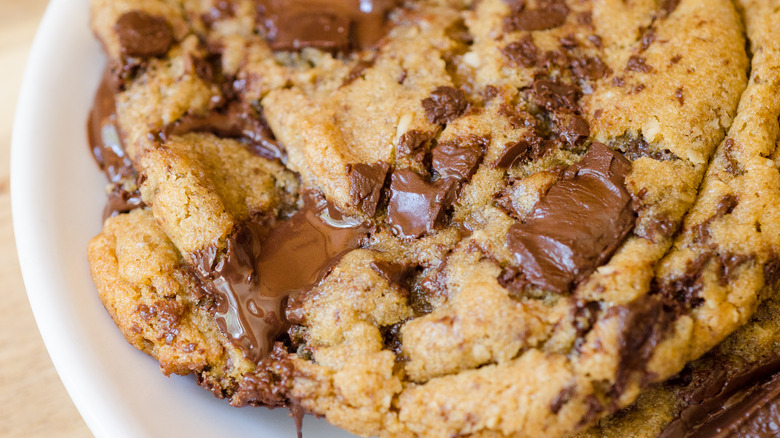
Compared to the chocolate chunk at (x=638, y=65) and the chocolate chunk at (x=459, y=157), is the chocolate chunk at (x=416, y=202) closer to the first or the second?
the chocolate chunk at (x=459, y=157)

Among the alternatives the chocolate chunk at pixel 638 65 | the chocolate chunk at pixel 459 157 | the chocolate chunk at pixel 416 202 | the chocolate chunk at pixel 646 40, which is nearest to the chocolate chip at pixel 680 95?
the chocolate chunk at pixel 638 65

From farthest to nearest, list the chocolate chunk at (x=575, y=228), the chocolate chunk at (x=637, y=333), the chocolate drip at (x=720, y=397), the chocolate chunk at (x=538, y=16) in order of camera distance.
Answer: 1. the chocolate chunk at (x=538, y=16)
2. the chocolate drip at (x=720, y=397)
3. the chocolate chunk at (x=575, y=228)
4. the chocolate chunk at (x=637, y=333)

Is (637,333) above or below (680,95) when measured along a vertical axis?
below

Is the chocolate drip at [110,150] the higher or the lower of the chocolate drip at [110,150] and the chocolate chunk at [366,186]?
the lower

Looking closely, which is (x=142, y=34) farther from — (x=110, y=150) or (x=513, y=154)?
(x=513, y=154)

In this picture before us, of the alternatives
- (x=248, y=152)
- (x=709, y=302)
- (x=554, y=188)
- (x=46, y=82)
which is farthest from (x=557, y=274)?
(x=46, y=82)

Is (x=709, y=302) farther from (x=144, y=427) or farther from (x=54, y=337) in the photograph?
(x=54, y=337)

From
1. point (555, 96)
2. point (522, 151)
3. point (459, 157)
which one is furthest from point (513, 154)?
point (555, 96)
